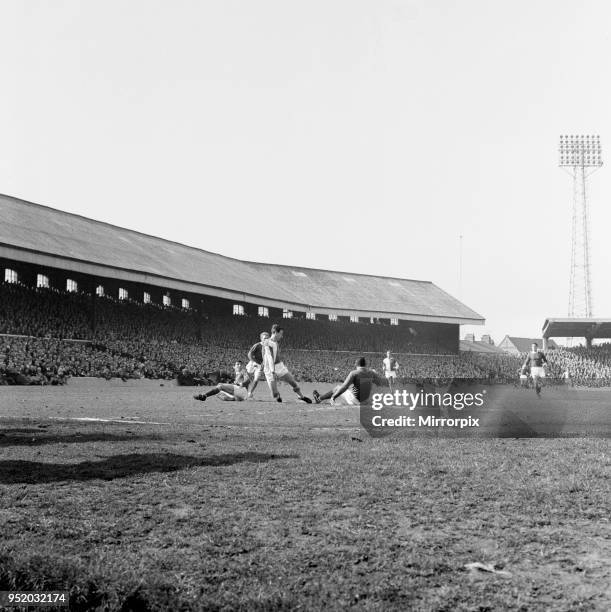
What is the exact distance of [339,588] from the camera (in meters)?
3.74

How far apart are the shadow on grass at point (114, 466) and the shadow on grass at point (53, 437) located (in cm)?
162

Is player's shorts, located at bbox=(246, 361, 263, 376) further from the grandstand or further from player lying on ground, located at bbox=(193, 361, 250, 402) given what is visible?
the grandstand

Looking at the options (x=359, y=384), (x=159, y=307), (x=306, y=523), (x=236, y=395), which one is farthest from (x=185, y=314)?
(x=306, y=523)

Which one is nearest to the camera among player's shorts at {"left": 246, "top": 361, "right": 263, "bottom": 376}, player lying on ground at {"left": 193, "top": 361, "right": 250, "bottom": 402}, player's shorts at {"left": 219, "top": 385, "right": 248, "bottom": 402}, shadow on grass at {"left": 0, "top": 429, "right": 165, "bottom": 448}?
shadow on grass at {"left": 0, "top": 429, "right": 165, "bottom": 448}

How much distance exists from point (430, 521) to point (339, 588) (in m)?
1.55

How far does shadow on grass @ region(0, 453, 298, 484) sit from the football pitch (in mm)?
27

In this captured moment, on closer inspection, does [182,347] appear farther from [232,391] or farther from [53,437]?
[53,437]

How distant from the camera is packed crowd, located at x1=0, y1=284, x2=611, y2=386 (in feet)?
102

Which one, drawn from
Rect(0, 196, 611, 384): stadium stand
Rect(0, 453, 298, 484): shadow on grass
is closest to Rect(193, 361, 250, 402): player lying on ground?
Rect(0, 453, 298, 484): shadow on grass

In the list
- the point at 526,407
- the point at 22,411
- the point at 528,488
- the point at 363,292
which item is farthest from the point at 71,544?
the point at 363,292

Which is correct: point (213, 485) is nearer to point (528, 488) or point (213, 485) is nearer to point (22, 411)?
point (528, 488)

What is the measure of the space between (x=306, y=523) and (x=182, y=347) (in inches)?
1413

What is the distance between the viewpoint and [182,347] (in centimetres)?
4022

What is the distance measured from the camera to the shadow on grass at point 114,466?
6.75 meters
